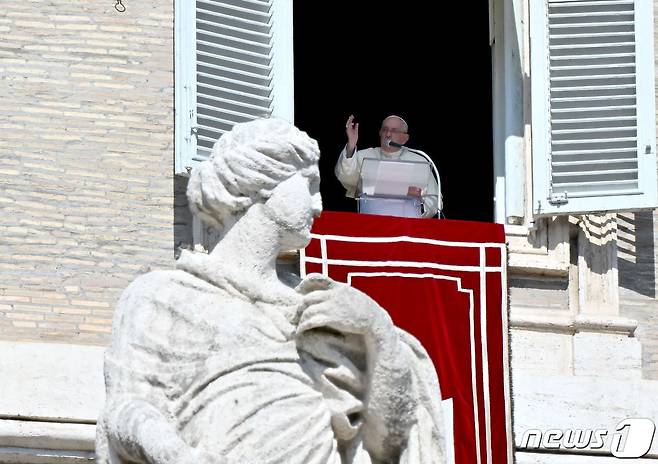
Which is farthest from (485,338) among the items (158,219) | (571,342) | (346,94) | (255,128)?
(255,128)

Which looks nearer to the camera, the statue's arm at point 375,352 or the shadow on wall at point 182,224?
the statue's arm at point 375,352

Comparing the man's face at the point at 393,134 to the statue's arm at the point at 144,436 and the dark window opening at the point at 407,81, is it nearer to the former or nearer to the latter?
the dark window opening at the point at 407,81

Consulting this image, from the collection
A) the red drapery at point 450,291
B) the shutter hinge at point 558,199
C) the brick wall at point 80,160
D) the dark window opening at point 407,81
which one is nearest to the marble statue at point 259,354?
the brick wall at point 80,160

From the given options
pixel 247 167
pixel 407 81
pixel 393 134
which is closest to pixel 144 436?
pixel 247 167

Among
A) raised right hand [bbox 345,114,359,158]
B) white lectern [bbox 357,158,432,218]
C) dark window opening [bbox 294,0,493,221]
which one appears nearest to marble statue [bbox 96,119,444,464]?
white lectern [bbox 357,158,432,218]

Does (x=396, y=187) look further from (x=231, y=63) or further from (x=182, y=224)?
(x=182, y=224)

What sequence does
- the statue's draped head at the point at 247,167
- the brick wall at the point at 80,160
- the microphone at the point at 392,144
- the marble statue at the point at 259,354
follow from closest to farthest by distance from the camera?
1. the marble statue at the point at 259,354
2. the statue's draped head at the point at 247,167
3. the brick wall at the point at 80,160
4. the microphone at the point at 392,144

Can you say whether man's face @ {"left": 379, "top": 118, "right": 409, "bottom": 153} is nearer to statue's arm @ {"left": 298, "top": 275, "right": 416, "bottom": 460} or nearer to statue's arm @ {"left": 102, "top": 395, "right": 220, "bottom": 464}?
statue's arm @ {"left": 298, "top": 275, "right": 416, "bottom": 460}

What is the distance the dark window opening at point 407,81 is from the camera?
68.0 feet

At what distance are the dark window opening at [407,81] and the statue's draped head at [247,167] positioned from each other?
10.7 m

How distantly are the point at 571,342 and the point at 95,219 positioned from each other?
233 cm

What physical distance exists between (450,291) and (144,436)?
24.7 ft

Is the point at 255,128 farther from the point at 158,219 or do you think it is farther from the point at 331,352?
the point at 158,219

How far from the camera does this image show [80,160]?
638 inches
